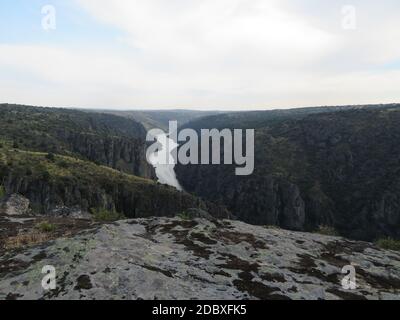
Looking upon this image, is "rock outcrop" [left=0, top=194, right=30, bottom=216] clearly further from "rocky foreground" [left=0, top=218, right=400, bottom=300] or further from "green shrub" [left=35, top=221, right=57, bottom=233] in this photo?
"rocky foreground" [left=0, top=218, right=400, bottom=300]

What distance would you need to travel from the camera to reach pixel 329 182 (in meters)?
165

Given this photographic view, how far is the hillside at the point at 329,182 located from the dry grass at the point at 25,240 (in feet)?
454

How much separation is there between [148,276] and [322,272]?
5.59 meters

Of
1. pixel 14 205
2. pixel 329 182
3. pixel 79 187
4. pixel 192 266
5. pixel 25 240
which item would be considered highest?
pixel 25 240

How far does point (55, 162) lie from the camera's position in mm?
Answer: 107812

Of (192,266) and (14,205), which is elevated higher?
(192,266)

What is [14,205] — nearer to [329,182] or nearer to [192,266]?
[192,266]

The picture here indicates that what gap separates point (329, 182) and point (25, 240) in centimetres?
15993

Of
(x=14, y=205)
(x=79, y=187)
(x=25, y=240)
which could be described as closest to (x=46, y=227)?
(x=25, y=240)

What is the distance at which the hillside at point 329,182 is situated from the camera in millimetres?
147250

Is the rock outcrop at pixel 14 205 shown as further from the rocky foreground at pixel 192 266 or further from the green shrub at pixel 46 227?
the rocky foreground at pixel 192 266

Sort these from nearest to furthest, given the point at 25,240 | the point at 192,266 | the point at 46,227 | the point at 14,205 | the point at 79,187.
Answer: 1. the point at 192,266
2. the point at 25,240
3. the point at 46,227
4. the point at 14,205
5. the point at 79,187
